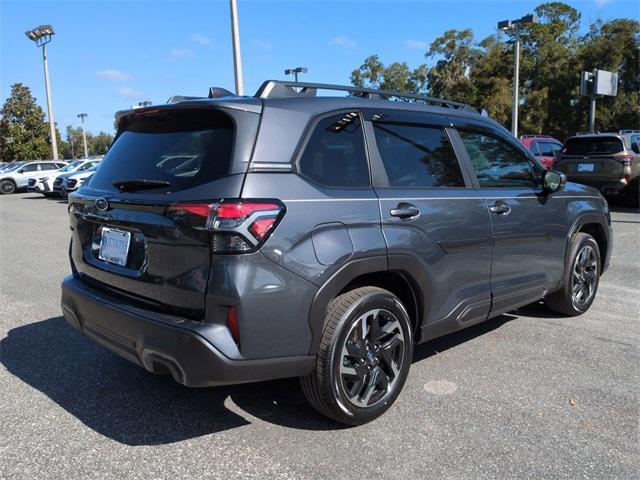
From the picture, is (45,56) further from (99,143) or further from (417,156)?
(99,143)

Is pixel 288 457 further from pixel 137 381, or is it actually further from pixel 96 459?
pixel 137 381

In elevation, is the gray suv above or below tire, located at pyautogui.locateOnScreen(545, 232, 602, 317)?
above

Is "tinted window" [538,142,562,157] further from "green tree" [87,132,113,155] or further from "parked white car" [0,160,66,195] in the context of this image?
"green tree" [87,132,113,155]

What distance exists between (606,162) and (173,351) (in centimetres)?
1277

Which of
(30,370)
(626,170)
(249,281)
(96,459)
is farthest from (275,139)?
(626,170)

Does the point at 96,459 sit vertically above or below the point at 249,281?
below

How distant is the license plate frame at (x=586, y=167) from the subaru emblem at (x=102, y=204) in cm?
1258

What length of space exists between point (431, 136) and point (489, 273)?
1065mm

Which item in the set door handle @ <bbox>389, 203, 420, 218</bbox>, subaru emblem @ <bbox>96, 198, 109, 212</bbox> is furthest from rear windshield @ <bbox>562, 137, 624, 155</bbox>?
subaru emblem @ <bbox>96, 198, 109, 212</bbox>

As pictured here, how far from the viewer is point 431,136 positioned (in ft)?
12.2

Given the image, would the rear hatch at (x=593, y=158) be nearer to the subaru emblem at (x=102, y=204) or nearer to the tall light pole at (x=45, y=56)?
the subaru emblem at (x=102, y=204)

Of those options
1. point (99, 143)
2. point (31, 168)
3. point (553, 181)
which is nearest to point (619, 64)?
point (31, 168)

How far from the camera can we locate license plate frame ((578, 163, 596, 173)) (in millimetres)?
12992

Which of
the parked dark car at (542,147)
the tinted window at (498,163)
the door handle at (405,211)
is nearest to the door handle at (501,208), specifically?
the tinted window at (498,163)
